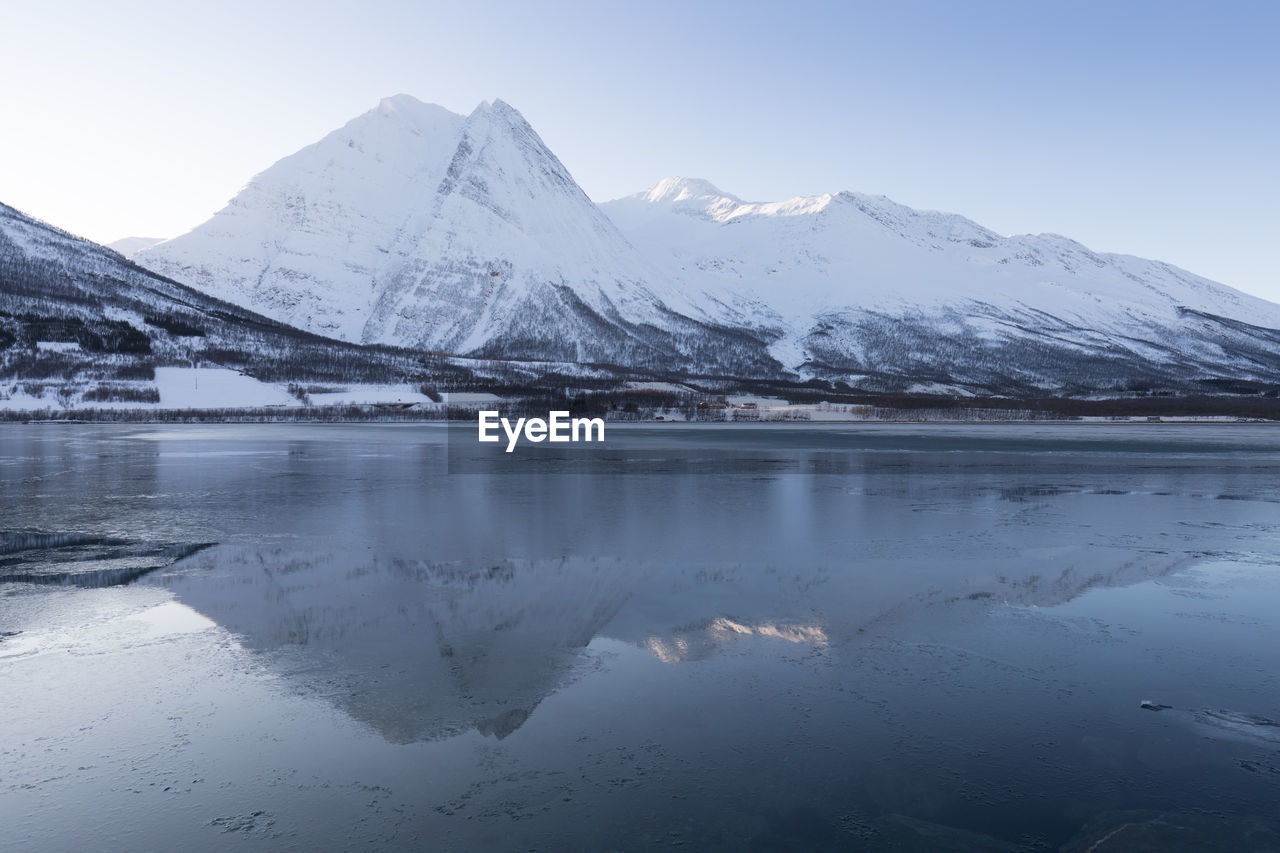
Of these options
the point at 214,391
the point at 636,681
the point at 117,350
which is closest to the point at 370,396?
the point at 214,391

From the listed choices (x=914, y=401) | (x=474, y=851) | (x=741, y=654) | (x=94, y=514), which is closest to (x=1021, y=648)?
(x=741, y=654)

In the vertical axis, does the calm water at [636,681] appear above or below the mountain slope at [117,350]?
below

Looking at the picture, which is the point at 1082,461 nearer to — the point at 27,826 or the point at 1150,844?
the point at 1150,844

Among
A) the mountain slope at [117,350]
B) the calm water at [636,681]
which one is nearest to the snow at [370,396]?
the mountain slope at [117,350]

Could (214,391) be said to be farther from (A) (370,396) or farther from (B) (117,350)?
(B) (117,350)

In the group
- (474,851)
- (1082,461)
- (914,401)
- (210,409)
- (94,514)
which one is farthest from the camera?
(914,401)

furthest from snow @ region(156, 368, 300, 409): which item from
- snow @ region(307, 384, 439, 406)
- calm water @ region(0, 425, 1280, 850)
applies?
calm water @ region(0, 425, 1280, 850)

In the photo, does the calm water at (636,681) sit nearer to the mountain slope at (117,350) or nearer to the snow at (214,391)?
the snow at (214,391)

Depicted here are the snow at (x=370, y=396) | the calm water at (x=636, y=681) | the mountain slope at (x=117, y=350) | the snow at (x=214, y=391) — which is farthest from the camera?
the mountain slope at (x=117, y=350)
